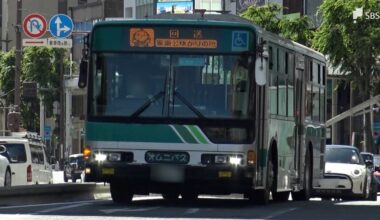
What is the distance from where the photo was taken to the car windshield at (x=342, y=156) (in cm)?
3206

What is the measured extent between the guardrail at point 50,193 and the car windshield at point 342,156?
24.5 ft

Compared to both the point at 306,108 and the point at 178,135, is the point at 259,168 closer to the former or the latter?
the point at 178,135

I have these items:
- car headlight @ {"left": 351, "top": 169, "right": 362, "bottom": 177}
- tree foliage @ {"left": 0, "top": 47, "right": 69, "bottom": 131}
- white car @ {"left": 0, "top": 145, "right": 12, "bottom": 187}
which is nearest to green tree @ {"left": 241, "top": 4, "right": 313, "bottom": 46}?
car headlight @ {"left": 351, "top": 169, "right": 362, "bottom": 177}

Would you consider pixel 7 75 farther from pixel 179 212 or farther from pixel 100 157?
pixel 179 212

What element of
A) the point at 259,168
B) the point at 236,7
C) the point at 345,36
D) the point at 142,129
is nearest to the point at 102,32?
the point at 142,129

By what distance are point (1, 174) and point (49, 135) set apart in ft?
214

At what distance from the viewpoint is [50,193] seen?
24.2 meters

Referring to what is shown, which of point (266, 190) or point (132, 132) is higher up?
point (132, 132)

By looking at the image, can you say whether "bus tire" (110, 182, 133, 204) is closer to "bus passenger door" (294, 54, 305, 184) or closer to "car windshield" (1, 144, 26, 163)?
"bus passenger door" (294, 54, 305, 184)

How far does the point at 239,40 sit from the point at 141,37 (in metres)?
1.68

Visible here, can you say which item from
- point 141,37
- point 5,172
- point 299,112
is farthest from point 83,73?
point 5,172

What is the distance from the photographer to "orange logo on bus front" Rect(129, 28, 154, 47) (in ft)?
66.2

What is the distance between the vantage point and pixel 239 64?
65.6 ft

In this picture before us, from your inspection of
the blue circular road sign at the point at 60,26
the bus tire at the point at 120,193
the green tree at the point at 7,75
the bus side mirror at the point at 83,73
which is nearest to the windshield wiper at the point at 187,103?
the bus side mirror at the point at 83,73
